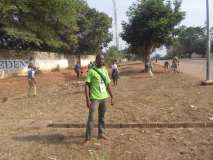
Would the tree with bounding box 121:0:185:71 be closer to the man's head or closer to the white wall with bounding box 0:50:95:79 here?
the white wall with bounding box 0:50:95:79

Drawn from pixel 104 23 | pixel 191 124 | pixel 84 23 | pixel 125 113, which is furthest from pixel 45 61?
pixel 191 124

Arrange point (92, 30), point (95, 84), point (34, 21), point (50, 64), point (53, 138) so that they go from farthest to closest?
point (92, 30), point (50, 64), point (34, 21), point (53, 138), point (95, 84)

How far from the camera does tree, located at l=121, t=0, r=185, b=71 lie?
40.0 metres

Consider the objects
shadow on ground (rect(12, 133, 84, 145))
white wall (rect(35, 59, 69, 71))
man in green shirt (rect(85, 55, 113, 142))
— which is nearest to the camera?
man in green shirt (rect(85, 55, 113, 142))

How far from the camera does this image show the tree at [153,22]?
39969 mm

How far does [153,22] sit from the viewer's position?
1569 inches

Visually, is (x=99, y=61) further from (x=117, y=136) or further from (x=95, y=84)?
(x=117, y=136)

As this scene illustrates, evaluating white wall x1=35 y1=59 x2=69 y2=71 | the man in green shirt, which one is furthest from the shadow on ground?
white wall x1=35 y1=59 x2=69 y2=71

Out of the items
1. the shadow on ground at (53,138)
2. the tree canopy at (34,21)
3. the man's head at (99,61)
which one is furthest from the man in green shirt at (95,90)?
the tree canopy at (34,21)

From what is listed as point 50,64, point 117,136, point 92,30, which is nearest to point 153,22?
point 50,64

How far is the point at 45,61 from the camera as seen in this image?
41438 millimetres

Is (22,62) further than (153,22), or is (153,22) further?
(153,22)

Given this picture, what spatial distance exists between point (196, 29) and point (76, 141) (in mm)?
→ 137726

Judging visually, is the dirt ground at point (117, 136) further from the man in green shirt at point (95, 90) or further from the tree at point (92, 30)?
the tree at point (92, 30)
